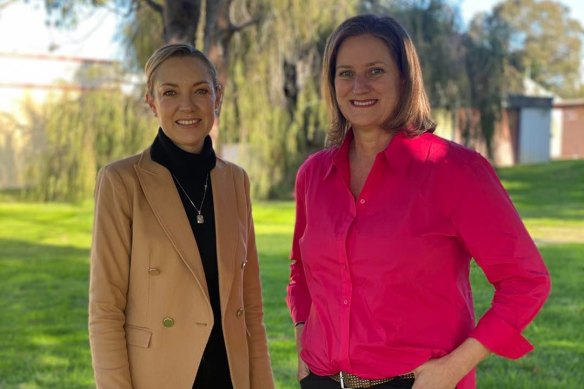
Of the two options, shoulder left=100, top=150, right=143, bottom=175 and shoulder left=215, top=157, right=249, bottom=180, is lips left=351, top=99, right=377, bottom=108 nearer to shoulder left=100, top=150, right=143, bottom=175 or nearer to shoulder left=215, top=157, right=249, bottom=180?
shoulder left=215, top=157, right=249, bottom=180

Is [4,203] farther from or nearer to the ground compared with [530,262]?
nearer to the ground

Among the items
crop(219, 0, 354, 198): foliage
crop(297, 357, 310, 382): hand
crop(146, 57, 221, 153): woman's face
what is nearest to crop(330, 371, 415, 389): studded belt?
crop(297, 357, 310, 382): hand

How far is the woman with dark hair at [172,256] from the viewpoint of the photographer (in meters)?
2.17

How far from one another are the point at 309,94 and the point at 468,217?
48.4 ft

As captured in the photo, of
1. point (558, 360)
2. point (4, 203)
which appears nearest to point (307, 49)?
point (4, 203)

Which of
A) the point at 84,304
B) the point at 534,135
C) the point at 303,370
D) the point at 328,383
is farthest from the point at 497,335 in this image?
the point at 534,135

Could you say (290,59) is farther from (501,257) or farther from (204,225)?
(501,257)

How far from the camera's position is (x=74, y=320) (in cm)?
682

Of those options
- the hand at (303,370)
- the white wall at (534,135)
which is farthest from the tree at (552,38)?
the hand at (303,370)

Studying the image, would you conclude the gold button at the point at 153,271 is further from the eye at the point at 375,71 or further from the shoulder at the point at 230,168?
the eye at the point at 375,71

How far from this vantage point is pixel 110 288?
215 centimetres

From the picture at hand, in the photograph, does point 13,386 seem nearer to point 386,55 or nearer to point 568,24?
point 386,55

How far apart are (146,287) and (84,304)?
5.62m

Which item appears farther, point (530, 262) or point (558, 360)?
point (558, 360)
